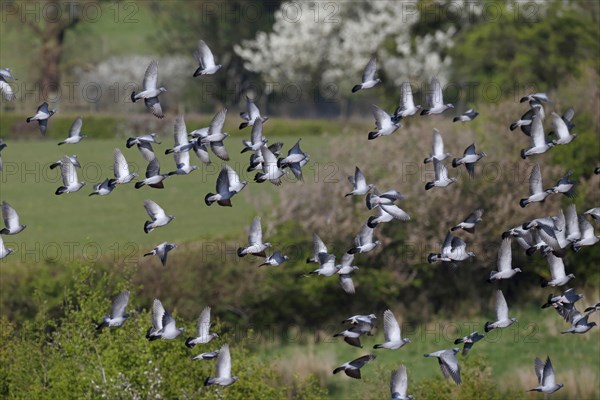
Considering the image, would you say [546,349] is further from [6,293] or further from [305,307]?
[6,293]

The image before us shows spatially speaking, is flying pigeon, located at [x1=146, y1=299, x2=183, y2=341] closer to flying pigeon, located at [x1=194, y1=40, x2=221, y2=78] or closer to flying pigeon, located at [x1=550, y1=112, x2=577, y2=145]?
flying pigeon, located at [x1=194, y1=40, x2=221, y2=78]

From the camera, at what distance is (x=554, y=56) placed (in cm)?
7325

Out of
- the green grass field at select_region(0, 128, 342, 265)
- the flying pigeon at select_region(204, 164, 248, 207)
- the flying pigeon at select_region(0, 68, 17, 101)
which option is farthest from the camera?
the green grass field at select_region(0, 128, 342, 265)

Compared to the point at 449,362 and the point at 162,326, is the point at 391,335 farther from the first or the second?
the point at 162,326

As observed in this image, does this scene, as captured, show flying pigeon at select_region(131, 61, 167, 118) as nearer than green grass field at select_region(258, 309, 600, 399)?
Yes

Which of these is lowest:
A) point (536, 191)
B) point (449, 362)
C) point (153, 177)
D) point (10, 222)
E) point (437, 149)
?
point (449, 362)

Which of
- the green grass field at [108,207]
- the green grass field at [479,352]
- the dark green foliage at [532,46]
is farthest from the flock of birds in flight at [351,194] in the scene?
the dark green foliage at [532,46]

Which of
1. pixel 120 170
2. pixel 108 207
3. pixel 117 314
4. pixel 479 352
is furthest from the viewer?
pixel 108 207

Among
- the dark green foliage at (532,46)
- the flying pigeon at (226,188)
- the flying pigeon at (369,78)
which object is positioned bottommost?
the flying pigeon at (226,188)

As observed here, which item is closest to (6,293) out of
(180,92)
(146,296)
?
(146,296)

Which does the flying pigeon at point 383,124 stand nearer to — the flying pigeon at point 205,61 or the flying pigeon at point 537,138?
the flying pigeon at point 537,138

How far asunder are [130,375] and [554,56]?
50.9m

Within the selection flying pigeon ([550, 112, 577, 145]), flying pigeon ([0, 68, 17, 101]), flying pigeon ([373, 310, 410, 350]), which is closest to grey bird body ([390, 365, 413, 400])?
flying pigeon ([373, 310, 410, 350])

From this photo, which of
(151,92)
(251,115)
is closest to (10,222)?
(151,92)
